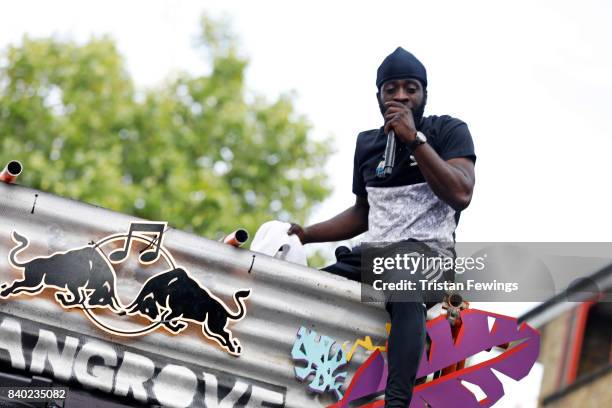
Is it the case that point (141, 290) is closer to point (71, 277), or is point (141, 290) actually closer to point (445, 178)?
point (71, 277)

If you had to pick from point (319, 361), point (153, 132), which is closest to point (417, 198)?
point (319, 361)

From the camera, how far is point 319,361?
12.8 feet

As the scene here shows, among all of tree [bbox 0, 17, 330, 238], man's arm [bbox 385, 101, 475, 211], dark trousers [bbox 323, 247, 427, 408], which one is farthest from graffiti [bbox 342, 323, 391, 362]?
tree [bbox 0, 17, 330, 238]

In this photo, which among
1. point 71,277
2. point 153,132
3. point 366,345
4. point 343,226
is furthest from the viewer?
point 153,132

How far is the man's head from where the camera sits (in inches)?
169

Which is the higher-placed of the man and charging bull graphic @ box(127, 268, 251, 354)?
the man

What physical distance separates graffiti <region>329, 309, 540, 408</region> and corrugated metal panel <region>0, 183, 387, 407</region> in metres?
0.09

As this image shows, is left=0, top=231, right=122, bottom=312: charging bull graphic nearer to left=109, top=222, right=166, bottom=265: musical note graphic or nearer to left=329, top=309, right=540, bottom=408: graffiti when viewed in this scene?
left=109, top=222, right=166, bottom=265: musical note graphic

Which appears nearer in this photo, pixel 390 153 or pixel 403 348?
pixel 403 348

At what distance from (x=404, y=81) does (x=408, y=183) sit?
16.8 inches

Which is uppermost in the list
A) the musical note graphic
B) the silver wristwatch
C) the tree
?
the tree

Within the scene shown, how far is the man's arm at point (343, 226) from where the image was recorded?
4.73m

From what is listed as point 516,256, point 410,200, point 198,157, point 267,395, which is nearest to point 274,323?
point 267,395

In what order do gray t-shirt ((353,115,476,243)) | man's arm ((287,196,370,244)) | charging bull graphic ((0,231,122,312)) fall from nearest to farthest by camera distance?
charging bull graphic ((0,231,122,312))
gray t-shirt ((353,115,476,243))
man's arm ((287,196,370,244))
